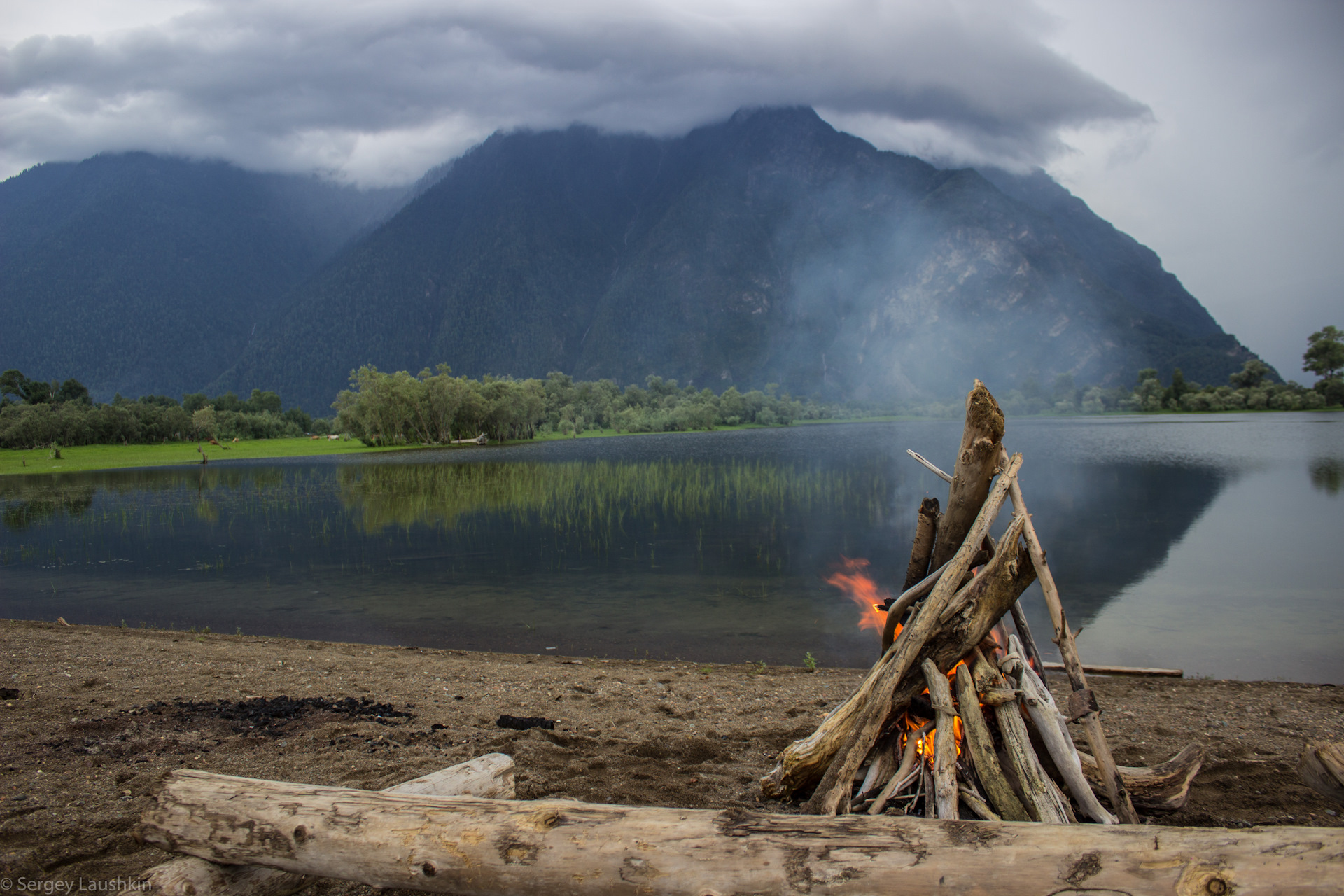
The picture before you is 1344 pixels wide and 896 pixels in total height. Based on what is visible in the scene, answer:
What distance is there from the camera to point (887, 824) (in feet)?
10.8

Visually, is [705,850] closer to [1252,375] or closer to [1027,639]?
[1027,639]

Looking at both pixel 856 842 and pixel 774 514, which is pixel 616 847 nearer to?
pixel 856 842

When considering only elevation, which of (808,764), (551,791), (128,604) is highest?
(808,764)

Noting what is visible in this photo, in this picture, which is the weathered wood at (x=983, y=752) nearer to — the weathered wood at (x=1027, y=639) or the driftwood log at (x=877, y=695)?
the driftwood log at (x=877, y=695)

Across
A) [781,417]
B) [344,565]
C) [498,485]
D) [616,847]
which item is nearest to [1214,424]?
[781,417]

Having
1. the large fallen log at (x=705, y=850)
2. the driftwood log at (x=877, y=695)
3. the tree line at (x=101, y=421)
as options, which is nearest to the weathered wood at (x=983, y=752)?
the driftwood log at (x=877, y=695)

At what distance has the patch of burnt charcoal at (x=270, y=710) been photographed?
23.7 ft

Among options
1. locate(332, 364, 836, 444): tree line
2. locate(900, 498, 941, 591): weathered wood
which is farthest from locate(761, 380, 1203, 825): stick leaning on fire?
locate(332, 364, 836, 444): tree line

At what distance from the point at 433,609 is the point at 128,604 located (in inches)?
280

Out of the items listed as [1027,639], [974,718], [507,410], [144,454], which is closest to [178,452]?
[144,454]

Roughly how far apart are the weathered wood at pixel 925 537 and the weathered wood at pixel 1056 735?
3.14ft

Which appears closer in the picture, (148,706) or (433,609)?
(148,706)

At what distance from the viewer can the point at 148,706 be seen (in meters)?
7.63

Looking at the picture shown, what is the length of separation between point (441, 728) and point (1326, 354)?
501 ft
